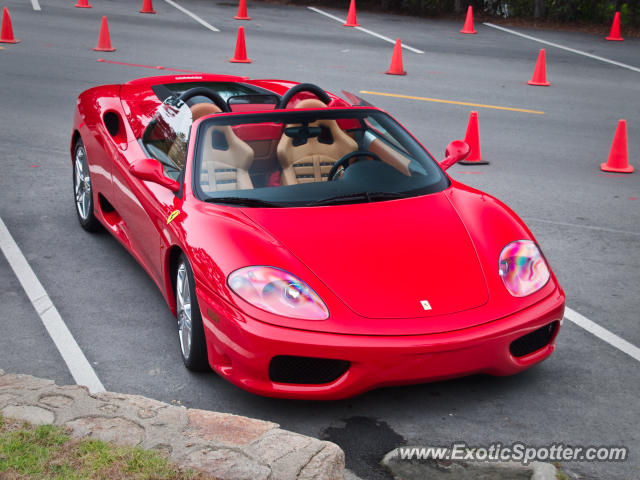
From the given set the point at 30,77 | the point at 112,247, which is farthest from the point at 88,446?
the point at 30,77

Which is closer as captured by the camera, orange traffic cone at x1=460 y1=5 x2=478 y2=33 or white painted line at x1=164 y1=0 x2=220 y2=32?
white painted line at x1=164 y1=0 x2=220 y2=32

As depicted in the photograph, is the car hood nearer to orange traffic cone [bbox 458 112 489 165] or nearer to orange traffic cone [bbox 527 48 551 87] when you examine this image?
orange traffic cone [bbox 458 112 489 165]

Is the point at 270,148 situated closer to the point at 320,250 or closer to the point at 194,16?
the point at 320,250

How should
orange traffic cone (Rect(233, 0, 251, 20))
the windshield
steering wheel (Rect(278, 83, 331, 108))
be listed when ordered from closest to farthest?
the windshield < steering wheel (Rect(278, 83, 331, 108)) < orange traffic cone (Rect(233, 0, 251, 20))

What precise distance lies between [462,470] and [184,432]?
1251mm

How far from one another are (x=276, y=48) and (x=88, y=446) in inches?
592

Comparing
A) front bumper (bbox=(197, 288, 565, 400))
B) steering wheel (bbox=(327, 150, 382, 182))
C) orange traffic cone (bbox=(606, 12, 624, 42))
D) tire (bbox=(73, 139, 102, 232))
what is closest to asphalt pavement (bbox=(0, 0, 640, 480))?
tire (bbox=(73, 139, 102, 232))

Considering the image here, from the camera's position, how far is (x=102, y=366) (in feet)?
16.8

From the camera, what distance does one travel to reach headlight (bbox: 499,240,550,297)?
4723mm

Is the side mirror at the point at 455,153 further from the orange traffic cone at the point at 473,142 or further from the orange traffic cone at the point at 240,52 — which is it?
the orange traffic cone at the point at 240,52

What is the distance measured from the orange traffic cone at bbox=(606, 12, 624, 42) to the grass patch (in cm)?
1948

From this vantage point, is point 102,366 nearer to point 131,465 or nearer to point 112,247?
point 131,465

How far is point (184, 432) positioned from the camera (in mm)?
3881

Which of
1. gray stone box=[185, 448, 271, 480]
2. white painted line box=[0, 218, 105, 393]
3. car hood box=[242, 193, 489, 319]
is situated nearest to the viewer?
gray stone box=[185, 448, 271, 480]
